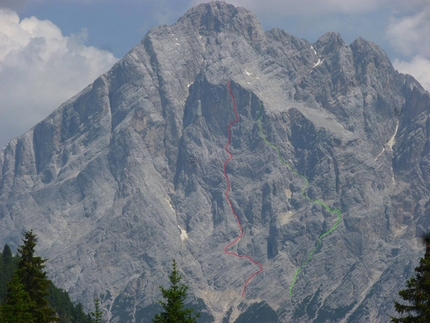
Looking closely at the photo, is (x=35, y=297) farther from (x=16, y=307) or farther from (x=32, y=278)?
(x=16, y=307)

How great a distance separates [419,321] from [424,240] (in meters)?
5.77

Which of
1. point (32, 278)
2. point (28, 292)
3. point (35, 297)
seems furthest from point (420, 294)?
point (32, 278)

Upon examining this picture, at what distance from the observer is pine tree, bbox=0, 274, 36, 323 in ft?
221

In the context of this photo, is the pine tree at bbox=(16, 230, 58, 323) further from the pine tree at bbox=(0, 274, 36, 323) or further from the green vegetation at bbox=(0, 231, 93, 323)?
the pine tree at bbox=(0, 274, 36, 323)

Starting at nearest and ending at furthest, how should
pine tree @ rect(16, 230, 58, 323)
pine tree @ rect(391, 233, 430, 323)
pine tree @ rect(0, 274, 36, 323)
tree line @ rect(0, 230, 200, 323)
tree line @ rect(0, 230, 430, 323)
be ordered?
pine tree @ rect(391, 233, 430, 323), tree line @ rect(0, 230, 430, 323), pine tree @ rect(0, 274, 36, 323), tree line @ rect(0, 230, 200, 323), pine tree @ rect(16, 230, 58, 323)

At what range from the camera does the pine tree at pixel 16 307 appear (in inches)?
2655

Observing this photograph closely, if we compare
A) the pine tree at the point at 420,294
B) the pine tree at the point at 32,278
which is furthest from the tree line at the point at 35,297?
the pine tree at the point at 420,294

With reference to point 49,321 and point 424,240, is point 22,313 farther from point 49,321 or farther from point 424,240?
point 424,240

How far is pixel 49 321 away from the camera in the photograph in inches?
2859

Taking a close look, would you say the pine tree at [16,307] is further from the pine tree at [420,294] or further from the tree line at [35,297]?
the pine tree at [420,294]

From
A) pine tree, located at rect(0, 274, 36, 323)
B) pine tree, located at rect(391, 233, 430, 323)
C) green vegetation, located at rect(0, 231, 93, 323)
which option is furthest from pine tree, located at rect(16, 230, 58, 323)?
pine tree, located at rect(391, 233, 430, 323)

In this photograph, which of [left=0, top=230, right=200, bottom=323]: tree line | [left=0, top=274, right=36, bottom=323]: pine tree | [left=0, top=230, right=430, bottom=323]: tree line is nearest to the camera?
[left=0, top=230, right=430, bottom=323]: tree line

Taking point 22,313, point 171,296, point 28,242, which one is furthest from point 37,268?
point 171,296

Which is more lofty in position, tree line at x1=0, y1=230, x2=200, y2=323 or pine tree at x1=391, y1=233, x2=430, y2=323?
tree line at x1=0, y1=230, x2=200, y2=323
